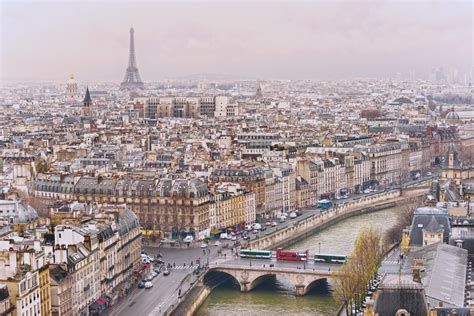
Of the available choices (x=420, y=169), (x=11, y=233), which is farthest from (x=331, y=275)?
(x=420, y=169)

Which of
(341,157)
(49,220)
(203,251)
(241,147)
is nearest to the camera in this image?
(49,220)

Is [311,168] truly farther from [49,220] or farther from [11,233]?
[11,233]

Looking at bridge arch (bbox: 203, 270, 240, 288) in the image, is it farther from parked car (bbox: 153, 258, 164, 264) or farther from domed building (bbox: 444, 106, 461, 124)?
domed building (bbox: 444, 106, 461, 124)

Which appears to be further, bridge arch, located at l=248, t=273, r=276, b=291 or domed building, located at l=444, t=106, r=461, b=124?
domed building, located at l=444, t=106, r=461, b=124

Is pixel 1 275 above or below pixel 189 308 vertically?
above

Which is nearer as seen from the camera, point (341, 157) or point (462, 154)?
point (341, 157)

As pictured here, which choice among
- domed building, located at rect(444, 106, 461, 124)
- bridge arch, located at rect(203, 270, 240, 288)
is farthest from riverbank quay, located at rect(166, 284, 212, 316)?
domed building, located at rect(444, 106, 461, 124)

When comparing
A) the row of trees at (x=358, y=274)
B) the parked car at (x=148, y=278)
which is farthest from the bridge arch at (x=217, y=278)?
the row of trees at (x=358, y=274)
